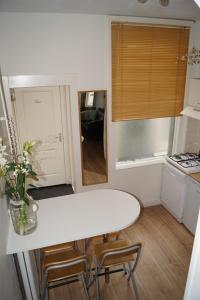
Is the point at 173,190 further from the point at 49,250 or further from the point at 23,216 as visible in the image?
the point at 23,216

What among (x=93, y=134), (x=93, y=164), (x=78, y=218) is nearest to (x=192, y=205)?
(x=78, y=218)

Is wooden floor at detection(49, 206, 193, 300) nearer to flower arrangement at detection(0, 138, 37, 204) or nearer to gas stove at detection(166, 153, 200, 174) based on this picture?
gas stove at detection(166, 153, 200, 174)

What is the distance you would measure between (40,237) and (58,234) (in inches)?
6.1

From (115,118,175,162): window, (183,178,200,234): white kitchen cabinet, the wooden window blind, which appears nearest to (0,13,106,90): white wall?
the wooden window blind

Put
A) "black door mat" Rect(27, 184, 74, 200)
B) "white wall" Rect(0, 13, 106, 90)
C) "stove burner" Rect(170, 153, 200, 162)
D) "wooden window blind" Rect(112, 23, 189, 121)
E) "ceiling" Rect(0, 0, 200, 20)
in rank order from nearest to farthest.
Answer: "ceiling" Rect(0, 0, 200, 20), "white wall" Rect(0, 13, 106, 90), "wooden window blind" Rect(112, 23, 189, 121), "stove burner" Rect(170, 153, 200, 162), "black door mat" Rect(27, 184, 74, 200)

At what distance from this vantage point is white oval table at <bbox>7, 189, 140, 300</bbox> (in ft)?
6.37

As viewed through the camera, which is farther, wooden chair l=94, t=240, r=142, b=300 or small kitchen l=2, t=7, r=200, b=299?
small kitchen l=2, t=7, r=200, b=299

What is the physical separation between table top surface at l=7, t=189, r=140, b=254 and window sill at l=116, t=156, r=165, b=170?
1089 mm

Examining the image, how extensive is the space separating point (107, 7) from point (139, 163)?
2.26 metres

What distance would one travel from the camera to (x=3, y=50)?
2.71m

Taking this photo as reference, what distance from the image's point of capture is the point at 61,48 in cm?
289

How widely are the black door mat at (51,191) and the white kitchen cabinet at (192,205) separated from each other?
2090 mm

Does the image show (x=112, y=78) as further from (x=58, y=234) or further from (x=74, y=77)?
(x=58, y=234)

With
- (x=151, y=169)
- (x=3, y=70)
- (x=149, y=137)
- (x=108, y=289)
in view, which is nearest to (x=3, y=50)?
(x=3, y=70)
